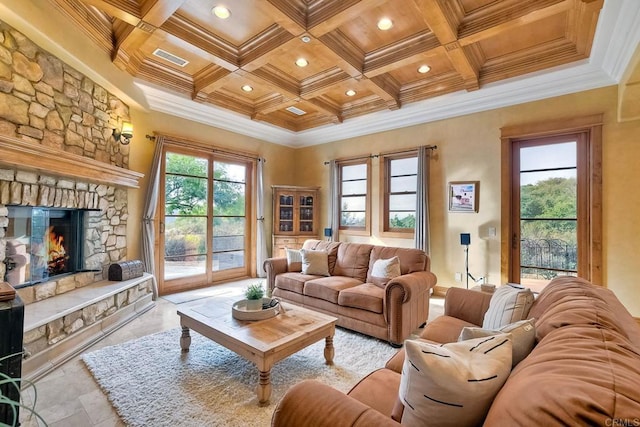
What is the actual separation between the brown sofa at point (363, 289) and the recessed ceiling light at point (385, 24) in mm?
2528

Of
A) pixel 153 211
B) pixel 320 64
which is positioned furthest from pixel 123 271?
pixel 320 64

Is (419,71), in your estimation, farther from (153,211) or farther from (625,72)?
(153,211)

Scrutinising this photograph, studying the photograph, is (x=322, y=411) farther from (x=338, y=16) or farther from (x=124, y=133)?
(x=124, y=133)

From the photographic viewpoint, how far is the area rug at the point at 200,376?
191cm

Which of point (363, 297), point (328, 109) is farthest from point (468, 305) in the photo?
point (328, 109)

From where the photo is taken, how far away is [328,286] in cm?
346

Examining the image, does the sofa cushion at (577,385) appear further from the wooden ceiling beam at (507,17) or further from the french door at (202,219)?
the french door at (202,219)

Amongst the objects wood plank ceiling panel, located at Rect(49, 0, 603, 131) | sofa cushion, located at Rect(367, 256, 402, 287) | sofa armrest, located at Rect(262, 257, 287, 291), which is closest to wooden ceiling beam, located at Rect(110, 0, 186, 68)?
wood plank ceiling panel, located at Rect(49, 0, 603, 131)

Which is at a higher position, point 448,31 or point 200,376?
point 448,31

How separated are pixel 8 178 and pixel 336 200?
460 centimetres

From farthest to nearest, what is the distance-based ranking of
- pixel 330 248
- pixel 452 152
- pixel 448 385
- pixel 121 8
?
pixel 452 152 < pixel 330 248 < pixel 121 8 < pixel 448 385

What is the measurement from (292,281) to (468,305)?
2.16 metres

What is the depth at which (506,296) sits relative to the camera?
1.85 meters

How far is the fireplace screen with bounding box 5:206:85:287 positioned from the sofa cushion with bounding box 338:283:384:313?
317 cm
